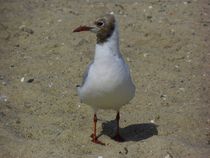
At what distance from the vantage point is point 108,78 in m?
5.88

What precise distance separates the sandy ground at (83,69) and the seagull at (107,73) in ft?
1.74

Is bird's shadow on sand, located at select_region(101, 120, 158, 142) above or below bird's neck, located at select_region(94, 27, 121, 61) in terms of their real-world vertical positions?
below

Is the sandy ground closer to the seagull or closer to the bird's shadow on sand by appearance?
the bird's shadow on sand

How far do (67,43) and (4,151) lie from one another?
3.56 meters

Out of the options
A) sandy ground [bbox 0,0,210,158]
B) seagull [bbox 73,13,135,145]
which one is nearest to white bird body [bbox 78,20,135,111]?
seagull [bbox 73,13,135,145]

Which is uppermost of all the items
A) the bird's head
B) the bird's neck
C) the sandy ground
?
the bird's head

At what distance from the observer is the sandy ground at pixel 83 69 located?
20.4 feet

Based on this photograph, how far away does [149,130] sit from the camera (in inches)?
262

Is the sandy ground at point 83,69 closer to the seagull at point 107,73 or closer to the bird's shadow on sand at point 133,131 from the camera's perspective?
the bird's shadow on sand at point 133,131

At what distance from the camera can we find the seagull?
19.3 ft

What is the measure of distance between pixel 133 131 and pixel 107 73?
108 centimetres

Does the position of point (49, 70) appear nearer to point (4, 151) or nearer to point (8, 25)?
point (8, 25)

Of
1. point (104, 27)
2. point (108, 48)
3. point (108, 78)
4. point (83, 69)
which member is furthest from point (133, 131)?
point (83, 69)

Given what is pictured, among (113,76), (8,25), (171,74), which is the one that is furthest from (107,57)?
(8,25)
